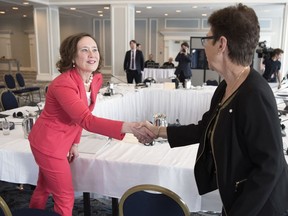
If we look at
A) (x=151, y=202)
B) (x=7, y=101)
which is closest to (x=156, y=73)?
(x=7, y=101)

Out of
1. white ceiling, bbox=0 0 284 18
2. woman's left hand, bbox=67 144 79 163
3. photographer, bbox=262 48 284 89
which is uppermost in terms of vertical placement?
white ceiling, bbox=0 0 284 18

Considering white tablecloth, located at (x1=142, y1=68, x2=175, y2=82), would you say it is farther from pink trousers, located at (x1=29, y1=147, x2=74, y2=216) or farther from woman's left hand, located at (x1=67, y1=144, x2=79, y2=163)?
pink trousers, located at (x1=29, y1=147, x2=74, y2=216)

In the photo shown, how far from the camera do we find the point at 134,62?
884 centimetres

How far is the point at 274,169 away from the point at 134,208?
65 centimetres

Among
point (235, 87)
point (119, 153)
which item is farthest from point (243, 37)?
point (119, 153)

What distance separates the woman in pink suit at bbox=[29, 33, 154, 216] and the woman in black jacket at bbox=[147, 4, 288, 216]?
2.10 ft

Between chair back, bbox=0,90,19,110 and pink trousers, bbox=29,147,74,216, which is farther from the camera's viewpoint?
chair back, bbox=0,90,19,110

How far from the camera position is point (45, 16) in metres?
11.3

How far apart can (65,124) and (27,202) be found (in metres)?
1.54

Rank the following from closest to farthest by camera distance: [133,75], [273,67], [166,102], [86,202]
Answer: [86,202]
[166,102]
[273,67]
[133,75]

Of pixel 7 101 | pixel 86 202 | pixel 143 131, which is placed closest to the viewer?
pixel 143 131

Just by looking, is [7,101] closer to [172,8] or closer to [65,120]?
[65,120]

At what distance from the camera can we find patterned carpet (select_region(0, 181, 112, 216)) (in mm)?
2719

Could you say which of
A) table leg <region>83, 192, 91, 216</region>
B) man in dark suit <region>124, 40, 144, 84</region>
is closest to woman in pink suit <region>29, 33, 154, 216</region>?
table leg <region>83, 192, 91, 216</region>
